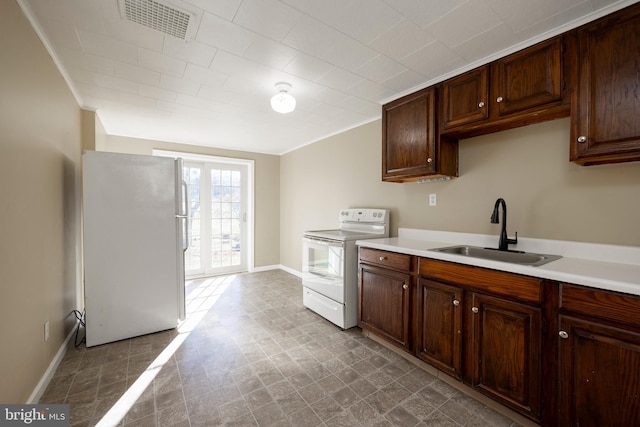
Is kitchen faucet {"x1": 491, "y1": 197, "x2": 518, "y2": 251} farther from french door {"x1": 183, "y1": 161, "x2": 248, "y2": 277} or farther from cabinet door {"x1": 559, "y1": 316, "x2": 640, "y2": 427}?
french door {"x1": 183, "y1": 161, "x2": 248, "y2": 277}

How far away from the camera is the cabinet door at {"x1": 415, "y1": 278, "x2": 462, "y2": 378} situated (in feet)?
5.78

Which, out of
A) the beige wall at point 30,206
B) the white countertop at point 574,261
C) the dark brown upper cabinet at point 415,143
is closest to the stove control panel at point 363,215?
the dark brown upper cabinet at point 415,143

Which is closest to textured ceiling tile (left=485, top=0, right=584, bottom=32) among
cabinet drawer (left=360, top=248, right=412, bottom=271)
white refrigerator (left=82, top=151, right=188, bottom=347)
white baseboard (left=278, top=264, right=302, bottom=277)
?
cabinet drawer (left=360, top=248, right=412, bottom=271)

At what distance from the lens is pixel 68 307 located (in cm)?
238

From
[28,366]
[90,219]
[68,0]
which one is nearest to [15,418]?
[28,366]

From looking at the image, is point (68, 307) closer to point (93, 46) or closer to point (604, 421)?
point (93, 46)

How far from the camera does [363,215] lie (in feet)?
10.5

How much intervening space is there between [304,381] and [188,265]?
11.4ft

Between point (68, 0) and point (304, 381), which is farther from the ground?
point (68, 0)

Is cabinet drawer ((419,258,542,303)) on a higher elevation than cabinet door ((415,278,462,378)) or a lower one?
higher

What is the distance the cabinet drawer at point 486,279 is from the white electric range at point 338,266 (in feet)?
2.79

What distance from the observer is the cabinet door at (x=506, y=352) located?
4.66 feet

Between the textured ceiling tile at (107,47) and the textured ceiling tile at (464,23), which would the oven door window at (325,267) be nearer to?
the textured ceiling tile at (464,23)

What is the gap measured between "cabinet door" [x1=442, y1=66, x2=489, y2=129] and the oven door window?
147 cm
